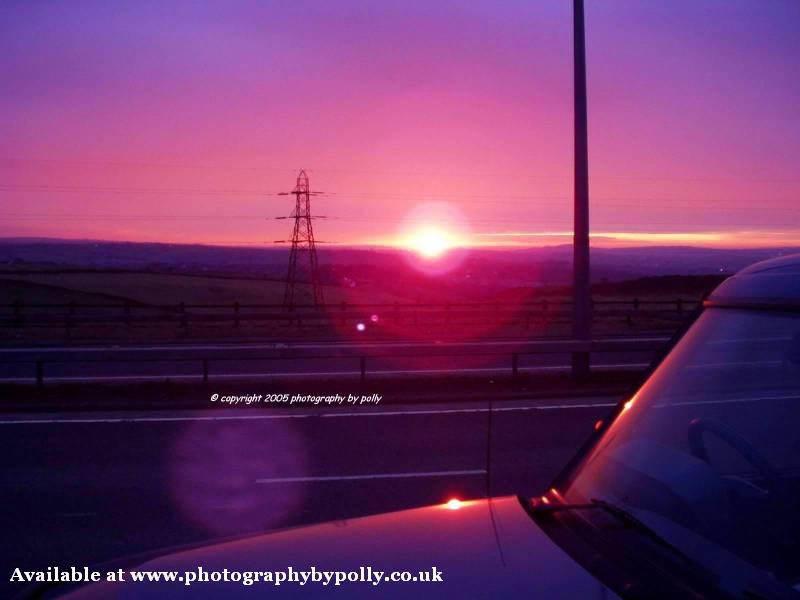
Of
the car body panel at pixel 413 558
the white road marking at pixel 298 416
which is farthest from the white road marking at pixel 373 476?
the car body panel at pixel 413 558

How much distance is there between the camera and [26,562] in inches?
256

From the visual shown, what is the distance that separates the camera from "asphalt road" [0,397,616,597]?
7.48 metres

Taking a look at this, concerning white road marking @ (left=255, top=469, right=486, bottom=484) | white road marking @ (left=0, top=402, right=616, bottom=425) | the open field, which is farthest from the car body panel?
the open field

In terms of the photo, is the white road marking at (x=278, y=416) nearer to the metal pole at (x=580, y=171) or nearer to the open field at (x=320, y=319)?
the metal pole at (x=580, y=171)

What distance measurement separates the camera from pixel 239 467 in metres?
9.73

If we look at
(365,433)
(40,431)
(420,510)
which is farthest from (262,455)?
(420,510)

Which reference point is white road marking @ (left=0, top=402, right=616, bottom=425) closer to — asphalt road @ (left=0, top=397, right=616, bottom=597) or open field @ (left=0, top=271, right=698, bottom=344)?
asphalt road @ (left=0, top=397, right=616, bottom=597)

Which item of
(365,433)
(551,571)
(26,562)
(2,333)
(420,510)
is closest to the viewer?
(551,571)

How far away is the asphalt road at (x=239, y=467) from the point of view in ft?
24.6

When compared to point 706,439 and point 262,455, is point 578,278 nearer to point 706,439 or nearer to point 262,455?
point 262,455

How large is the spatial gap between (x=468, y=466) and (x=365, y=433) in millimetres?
2299

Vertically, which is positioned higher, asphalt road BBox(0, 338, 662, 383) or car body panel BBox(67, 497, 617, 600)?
car body panel BBox(67, 497, 617, 600)

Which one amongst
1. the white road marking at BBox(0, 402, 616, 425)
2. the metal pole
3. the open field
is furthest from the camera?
the open field

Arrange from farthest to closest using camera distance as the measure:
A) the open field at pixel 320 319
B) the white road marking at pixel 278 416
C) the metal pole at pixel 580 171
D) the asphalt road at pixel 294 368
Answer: the open field at pixel 320 319 < the asphalt road at pixel 294 368 < the metal pole at pixel 580 171 < the white road marking at pixel 278 416
